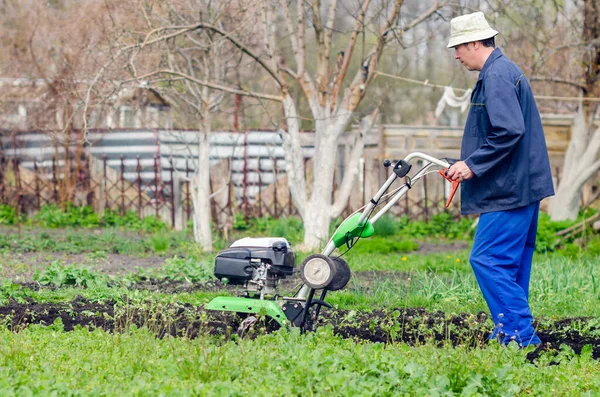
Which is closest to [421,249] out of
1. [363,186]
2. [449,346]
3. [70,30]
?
[363,186]

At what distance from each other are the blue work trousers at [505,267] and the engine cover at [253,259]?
1.17m

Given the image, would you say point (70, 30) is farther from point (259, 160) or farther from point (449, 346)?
Answer: point (449, 346)

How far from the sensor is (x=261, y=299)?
5637 millimetres

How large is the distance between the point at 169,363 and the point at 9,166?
1384 centimetres

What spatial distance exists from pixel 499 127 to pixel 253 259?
170cm

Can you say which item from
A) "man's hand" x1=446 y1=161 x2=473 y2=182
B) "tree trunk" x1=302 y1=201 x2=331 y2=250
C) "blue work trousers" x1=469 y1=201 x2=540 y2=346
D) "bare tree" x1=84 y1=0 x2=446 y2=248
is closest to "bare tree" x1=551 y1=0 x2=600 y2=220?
"bare tree" x1=84 y1=0 x2=446 y2=248

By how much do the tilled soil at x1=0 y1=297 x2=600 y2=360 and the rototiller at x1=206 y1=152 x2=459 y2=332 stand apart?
13 centimetres

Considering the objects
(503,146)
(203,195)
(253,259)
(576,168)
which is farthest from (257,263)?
(576,168)

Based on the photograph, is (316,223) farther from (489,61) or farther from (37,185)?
(37,185)

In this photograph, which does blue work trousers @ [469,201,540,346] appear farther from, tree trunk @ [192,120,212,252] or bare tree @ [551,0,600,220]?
bare tree @ [551,0,600,220]

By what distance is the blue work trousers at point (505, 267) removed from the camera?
539 centimetres

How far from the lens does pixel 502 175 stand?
543cm

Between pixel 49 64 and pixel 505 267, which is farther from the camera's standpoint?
pixel 49 64

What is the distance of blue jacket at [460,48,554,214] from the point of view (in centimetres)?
532
